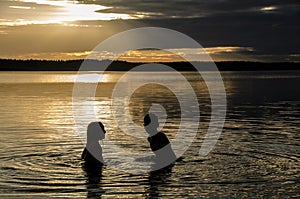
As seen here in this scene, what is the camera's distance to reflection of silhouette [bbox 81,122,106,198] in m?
18.3

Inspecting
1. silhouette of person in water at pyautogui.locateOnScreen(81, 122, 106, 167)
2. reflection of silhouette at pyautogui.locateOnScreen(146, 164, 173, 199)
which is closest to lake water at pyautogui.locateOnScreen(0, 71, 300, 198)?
reflection of silhouette at pyautogui.locateOnScreen(146, 164, 173, 199)

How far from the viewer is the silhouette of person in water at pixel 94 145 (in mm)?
18969

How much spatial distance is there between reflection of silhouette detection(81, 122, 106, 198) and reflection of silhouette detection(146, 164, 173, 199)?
1800 millimetres

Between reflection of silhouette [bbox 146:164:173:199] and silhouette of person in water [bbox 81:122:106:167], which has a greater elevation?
silhouette of person in water [bbox 81:122:106:167]

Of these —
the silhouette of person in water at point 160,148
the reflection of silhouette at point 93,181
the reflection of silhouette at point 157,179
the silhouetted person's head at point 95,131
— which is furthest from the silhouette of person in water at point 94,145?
the reflection of silhouette at point 157,179

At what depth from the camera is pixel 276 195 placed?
1619 cm

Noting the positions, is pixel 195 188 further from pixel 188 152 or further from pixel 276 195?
pixel 188 152

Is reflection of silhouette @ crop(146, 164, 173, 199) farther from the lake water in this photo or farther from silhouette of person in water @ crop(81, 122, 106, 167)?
silhouette of person in water @ crop(81, 122, 106, 167)

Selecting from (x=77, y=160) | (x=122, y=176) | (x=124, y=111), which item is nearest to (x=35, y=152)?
(x=77, y=160)

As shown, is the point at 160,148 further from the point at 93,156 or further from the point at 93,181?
the point at 93,181

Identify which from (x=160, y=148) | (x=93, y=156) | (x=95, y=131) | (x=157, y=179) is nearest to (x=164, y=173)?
(x=157, y=179)

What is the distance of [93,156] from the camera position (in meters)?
19.5

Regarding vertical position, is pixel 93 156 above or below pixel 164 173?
above

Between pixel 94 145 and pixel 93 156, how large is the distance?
0.57 m
